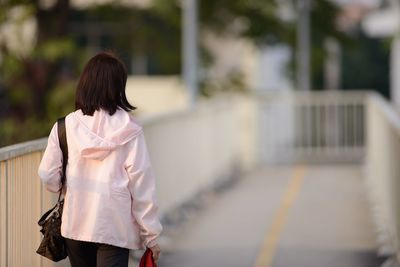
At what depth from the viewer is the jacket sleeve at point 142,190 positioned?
688 centimetres

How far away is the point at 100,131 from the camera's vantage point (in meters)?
6.91

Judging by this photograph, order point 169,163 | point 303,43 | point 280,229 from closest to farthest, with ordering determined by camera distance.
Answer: point 280,229
point 169,163
point 303,43

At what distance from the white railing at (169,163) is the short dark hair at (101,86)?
611mm

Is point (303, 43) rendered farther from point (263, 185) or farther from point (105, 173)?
point (105, 173)

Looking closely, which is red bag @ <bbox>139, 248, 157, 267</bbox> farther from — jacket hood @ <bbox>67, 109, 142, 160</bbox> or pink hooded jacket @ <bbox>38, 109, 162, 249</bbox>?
jacket hood @ <bbox>67, 109, 142, 160</bbox>

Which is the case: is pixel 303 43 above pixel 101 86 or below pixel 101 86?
below

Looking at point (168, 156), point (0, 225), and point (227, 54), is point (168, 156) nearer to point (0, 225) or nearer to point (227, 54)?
point (0, 225)

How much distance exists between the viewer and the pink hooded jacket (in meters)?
6.83

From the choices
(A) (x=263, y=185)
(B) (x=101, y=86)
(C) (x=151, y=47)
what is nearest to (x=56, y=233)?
(B) (x=101, y=86)

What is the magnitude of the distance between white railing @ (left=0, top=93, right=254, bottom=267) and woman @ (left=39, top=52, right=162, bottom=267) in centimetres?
47

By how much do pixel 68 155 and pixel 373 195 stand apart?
1187 cm

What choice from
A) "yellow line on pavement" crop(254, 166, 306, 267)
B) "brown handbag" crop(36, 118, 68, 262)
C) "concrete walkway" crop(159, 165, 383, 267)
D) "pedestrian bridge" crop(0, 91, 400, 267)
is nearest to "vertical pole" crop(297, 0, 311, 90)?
"pedestrian bridge" crop(0, 91, 400, 267)

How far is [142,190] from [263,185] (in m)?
14.7

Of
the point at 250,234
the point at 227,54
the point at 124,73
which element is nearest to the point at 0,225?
the point at 124,73
